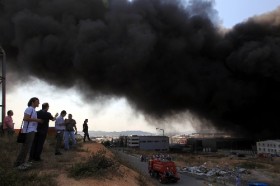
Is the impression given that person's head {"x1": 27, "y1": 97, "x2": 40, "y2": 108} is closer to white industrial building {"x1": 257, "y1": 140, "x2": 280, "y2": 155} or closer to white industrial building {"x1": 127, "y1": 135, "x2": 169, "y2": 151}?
white industrial building {"x1": 257, "y1": 140, "x2": 280, "y2": 155}

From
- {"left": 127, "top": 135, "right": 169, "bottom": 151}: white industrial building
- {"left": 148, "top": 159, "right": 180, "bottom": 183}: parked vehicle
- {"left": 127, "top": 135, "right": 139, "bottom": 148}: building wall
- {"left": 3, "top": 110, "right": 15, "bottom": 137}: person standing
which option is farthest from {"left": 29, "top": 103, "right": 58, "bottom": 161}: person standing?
{"left": 127, "top": 135, "right": 139, "bottom": 148}: building wall

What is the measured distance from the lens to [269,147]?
49688 millimetres

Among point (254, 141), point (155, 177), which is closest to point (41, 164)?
point (155, 177)

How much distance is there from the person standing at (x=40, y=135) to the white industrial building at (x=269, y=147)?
45208mm

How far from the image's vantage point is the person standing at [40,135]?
8109 millimetres

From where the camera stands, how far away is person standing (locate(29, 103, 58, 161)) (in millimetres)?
8109

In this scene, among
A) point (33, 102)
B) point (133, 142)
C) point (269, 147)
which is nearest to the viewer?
point (33, 102)

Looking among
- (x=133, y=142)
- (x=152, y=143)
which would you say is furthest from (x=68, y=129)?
(x=133, y=142)

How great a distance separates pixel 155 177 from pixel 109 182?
11397 millimetres

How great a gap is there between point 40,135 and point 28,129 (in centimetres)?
101

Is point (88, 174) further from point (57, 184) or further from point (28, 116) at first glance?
point (28, 116)

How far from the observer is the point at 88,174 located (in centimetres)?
707

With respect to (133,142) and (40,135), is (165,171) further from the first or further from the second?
(133,142)

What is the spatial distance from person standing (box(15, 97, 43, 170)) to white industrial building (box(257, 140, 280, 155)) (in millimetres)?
46139
